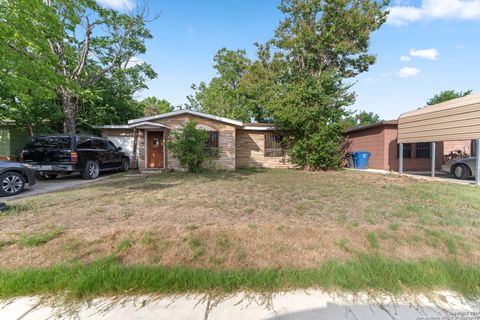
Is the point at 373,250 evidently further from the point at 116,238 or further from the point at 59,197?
the point at 59,197

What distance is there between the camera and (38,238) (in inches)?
120

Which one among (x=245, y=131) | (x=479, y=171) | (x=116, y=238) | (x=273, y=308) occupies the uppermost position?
(x=245, y=131)

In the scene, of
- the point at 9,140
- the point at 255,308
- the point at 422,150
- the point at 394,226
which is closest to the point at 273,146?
the point at 422,150

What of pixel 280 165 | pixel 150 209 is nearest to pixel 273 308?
pixel 150 209

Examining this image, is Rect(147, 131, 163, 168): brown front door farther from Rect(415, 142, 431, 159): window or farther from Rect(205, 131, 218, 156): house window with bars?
Rect(415, 142, 431, 159): window

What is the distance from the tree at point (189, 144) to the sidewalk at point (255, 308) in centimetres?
790

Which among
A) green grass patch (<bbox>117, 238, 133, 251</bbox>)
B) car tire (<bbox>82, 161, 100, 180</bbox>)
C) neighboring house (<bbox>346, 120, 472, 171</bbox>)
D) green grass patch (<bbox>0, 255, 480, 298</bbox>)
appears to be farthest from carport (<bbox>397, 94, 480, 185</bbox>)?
car tire (<bbox>82, 161, 100, 180</bbox>)

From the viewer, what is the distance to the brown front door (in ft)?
37.6

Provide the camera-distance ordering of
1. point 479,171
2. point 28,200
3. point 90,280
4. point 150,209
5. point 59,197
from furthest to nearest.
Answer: point 479,171 < point 59,197 < point 28,200 < point 150,209 < point 90,280

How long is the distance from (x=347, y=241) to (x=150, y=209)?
364 centimetres

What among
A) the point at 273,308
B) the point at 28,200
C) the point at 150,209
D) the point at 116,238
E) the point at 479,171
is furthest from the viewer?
the point at 479,171

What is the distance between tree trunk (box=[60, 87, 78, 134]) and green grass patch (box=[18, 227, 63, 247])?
10241mm

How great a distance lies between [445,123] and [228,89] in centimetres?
2246

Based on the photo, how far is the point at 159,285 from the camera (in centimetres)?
223
